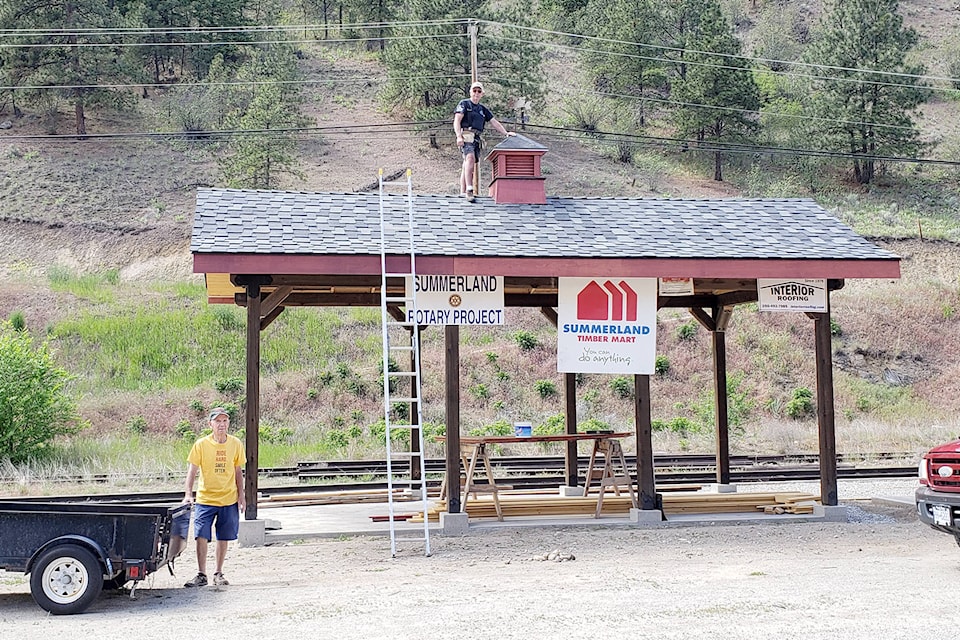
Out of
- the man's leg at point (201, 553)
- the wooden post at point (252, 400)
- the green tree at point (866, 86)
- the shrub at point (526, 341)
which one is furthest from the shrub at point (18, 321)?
the green tree at point (866, 86)

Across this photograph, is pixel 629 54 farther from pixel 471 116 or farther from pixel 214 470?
pixel 214 470

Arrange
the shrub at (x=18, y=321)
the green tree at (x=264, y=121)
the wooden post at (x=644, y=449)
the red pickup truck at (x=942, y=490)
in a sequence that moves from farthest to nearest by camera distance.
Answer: the green tree at (x=264, y=121), the shrub at (x=18, y=321), the wooden post at (x=644, y=449), the red pickup truck at (x=942, y=490)

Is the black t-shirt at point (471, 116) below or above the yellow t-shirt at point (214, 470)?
above

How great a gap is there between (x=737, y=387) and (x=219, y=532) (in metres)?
25.5

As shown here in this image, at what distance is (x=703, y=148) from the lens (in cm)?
5641

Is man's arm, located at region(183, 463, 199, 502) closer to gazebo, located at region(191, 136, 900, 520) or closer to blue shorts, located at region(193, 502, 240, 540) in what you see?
blue shorts, located at region(193, 502, 240, 540)

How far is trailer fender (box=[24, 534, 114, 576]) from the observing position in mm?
8781

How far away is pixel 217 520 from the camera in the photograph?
10.4m

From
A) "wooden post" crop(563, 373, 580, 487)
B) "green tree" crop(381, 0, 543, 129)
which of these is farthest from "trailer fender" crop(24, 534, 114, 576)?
"green tree" crop(381, 0, 543, 129)

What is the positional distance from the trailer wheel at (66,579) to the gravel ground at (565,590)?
13 centimetres

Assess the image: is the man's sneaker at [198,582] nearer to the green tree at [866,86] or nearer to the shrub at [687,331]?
the shrub at [687,331]

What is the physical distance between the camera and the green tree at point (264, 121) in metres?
45.4

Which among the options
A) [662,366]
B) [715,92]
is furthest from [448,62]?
[662,366]

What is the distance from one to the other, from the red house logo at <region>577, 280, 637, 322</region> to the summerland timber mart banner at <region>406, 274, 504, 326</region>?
1107mm
